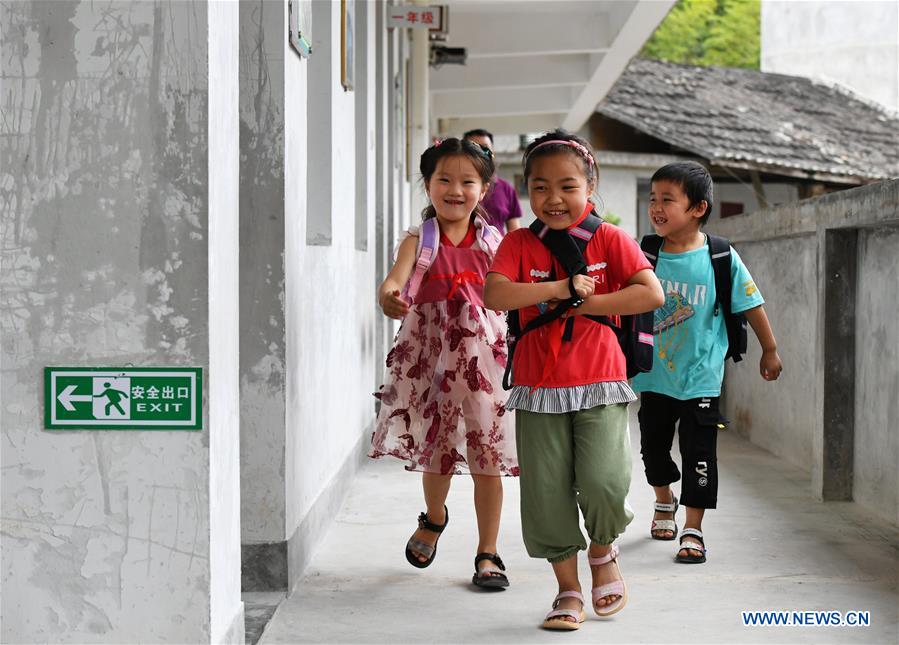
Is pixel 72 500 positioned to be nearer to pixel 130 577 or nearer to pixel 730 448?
pixel 130 577

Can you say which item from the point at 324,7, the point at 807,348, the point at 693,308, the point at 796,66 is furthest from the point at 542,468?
the point at 796,66

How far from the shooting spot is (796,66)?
3278 cm

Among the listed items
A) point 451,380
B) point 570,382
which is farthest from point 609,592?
point 451,380

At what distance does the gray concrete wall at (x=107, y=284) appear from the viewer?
9.73 feet

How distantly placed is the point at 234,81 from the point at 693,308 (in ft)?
7.36

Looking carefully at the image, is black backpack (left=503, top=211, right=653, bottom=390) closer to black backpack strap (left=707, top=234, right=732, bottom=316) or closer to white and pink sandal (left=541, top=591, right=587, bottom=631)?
white and pink sandal (left=541, top=591, right=587, bottom=631)

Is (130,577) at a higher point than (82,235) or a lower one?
lower

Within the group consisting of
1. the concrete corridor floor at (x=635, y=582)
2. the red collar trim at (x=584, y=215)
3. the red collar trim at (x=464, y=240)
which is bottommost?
the concrete corridor floor at (x=635, y=582)

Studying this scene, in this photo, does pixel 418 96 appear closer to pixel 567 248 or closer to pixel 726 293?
pixel 726 293

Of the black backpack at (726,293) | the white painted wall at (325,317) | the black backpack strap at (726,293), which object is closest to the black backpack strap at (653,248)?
the black backpack at (726,293)

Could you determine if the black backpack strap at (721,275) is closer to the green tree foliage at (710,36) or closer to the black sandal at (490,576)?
the black sandal at (490,576)

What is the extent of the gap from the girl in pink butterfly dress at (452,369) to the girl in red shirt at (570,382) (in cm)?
47

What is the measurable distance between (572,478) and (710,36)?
47406 mm

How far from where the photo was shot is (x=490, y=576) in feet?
13.8
